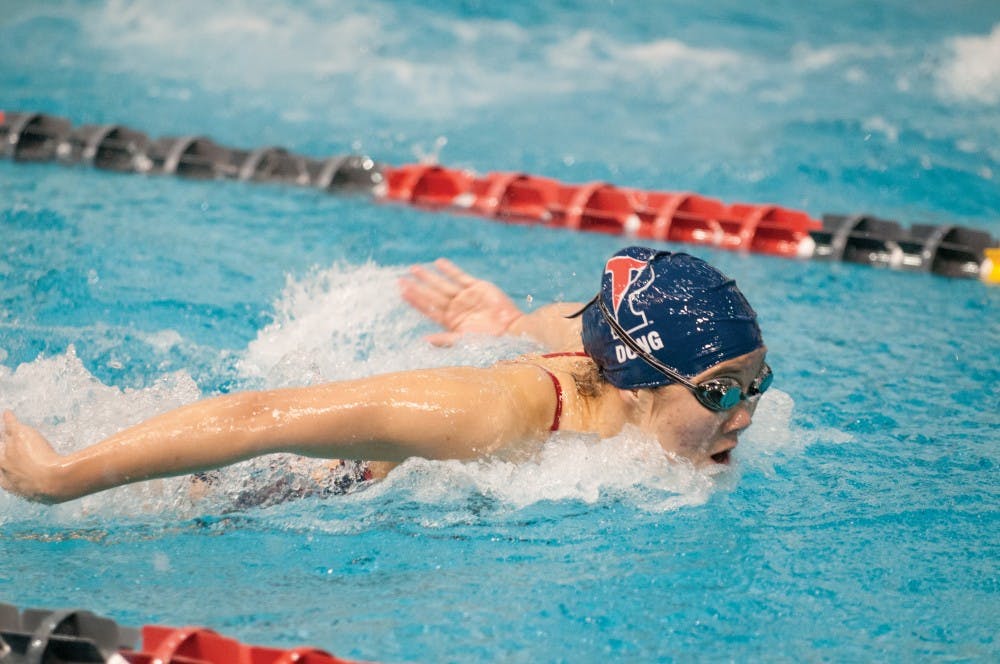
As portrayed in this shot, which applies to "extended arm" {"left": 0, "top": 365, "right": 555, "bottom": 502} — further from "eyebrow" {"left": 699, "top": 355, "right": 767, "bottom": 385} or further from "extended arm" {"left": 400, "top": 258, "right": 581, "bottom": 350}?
"extended arm" {"left": 400, "top": 258, "right": 581, "bottom": 350}

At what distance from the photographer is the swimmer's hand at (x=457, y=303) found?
13.3 feet

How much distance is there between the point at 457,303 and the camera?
4203 millimetres

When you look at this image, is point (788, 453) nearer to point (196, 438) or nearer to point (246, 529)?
point (246, 529)

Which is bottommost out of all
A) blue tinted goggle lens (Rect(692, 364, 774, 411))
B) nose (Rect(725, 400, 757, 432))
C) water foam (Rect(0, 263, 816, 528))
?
water foam (Rect(0, 263, 816, 528))

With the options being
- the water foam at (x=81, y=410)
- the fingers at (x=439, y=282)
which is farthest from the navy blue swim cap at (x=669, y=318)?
the water foam at (x=81, y=410)

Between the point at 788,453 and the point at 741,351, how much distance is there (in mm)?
879

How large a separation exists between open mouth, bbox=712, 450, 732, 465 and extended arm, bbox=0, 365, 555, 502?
66 centimetres

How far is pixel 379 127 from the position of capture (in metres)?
8.12

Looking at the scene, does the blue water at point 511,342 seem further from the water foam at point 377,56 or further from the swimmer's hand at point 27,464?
the swimmer's hand at point 27,464

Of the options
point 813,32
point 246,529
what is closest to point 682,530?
point 246,529

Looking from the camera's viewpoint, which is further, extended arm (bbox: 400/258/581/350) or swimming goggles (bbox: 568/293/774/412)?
extended arm (bbox: 400/258/581/350)

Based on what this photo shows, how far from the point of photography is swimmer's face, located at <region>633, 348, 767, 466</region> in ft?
9.78

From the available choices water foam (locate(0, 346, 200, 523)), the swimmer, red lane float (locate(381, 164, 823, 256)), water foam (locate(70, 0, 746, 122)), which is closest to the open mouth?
the swimmer

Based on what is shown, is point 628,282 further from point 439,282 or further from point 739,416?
point 439,282
